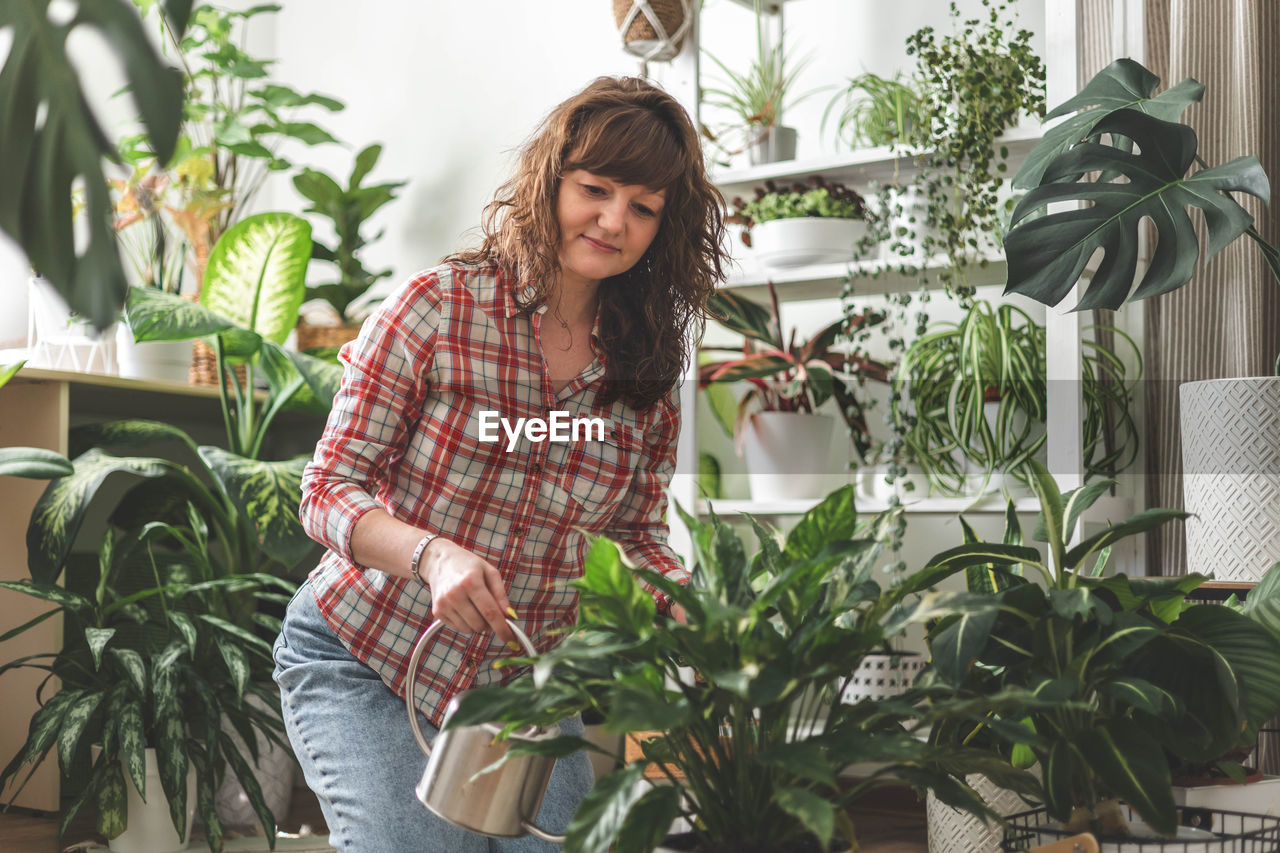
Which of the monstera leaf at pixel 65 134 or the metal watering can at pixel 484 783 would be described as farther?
the metal watering can at pixel 484 783

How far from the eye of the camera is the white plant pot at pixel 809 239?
2172 mm

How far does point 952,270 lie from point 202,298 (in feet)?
5.00

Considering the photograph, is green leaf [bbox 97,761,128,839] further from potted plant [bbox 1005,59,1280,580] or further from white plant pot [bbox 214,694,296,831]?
potted plant [bbox 1005,59,1280,580]

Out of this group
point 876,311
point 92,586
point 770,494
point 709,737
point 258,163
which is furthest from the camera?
point 258,163

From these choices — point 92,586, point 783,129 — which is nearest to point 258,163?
point 92,586

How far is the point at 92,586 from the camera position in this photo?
2.68m

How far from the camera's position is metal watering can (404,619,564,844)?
80cm

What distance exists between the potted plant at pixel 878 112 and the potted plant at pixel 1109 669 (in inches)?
51.7

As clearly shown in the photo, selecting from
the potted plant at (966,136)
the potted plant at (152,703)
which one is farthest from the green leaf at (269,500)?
the potted plant at (966,136)

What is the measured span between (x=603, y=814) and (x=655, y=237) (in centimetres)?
89

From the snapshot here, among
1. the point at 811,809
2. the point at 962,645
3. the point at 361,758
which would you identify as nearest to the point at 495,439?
the point at 361,758

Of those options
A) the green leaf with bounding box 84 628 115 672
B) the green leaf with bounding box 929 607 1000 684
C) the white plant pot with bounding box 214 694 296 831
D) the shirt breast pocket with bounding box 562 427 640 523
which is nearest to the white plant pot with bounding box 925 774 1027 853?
the shirt breast pocket with bounding box 562 427 640 523

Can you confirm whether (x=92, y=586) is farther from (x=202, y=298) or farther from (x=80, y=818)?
(x=202, y=298)

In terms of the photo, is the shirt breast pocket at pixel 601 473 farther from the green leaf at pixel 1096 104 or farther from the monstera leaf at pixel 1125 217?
the green leaf at pixel 1096 104
